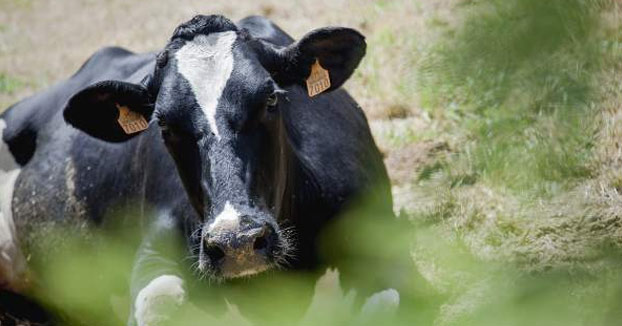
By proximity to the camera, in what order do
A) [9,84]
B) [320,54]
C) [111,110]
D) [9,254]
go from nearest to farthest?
[320,54], [111,110], [9,254], [9,84]

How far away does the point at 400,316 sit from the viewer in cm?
479

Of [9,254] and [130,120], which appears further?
[9,254]

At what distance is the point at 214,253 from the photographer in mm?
3914

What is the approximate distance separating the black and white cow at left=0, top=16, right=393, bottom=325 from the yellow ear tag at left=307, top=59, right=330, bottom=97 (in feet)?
0.12

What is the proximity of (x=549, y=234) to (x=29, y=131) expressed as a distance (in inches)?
145

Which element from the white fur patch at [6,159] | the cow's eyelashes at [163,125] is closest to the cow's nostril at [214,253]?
the cow's eyelashes at [163,125]

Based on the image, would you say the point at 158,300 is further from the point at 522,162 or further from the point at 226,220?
the point at 522,162

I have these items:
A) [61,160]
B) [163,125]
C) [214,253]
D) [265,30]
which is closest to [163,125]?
[163,125]

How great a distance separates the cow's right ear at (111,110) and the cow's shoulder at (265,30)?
1051mm

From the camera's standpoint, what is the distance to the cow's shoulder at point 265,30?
575cm

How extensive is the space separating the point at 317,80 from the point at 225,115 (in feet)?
2.50

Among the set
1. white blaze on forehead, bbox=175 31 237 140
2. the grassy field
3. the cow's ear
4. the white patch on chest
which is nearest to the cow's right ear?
white blaze on forehead, bbox=175 31 237 140

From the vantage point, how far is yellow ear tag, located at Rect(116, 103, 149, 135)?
16.0 feet

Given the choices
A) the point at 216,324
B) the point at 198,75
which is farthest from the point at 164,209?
the point at 198,75
